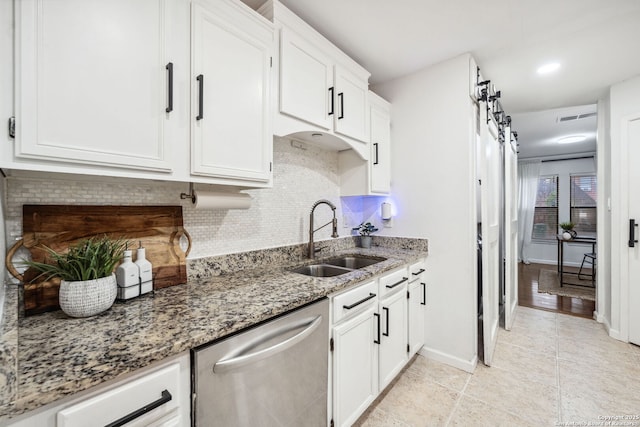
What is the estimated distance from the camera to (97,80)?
87cm

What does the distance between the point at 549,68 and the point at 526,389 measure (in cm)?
255

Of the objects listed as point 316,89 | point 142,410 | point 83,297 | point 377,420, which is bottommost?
point 377,420

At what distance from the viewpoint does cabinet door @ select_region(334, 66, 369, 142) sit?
1.83 m

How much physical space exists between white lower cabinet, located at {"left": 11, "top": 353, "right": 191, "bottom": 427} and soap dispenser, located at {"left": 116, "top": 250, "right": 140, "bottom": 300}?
1.52 feet

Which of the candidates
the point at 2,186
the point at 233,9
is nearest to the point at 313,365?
the point at 2,186

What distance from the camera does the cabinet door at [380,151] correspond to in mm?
2227

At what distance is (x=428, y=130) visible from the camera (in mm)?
2289

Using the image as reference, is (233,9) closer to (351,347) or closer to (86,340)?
(86,340)

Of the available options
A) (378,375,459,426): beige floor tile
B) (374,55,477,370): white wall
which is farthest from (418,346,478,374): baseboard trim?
(378,375,459,426): beige floor tile

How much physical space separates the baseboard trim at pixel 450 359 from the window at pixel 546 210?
560cm

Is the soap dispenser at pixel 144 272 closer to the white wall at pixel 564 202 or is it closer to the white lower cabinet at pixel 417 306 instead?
the white lower cabinet at pixel 417 306

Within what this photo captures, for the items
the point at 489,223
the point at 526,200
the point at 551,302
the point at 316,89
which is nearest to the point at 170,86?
the point at 316,89

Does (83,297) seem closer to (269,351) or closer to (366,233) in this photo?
(269,351)

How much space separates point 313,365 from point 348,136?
57.4 inches
